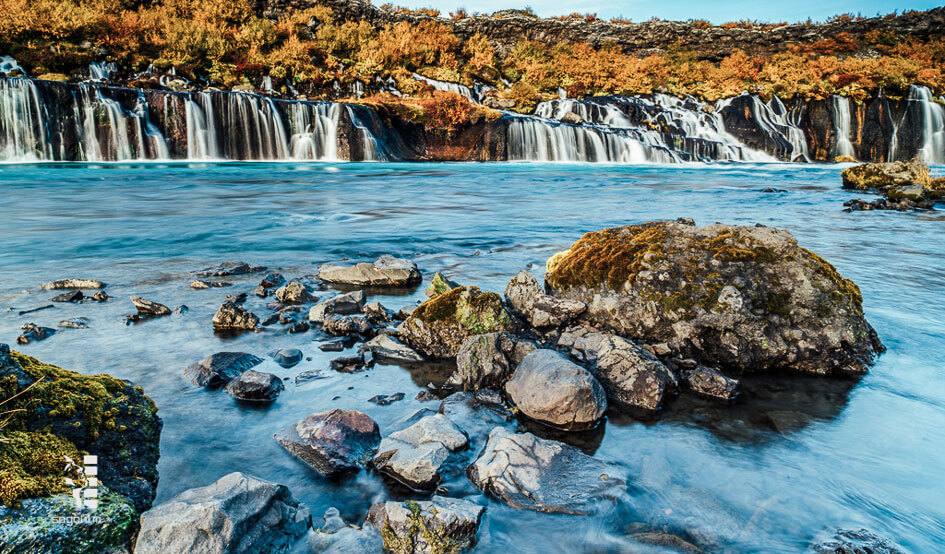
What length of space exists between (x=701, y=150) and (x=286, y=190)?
2319 centimetres

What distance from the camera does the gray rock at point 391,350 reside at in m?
3.59

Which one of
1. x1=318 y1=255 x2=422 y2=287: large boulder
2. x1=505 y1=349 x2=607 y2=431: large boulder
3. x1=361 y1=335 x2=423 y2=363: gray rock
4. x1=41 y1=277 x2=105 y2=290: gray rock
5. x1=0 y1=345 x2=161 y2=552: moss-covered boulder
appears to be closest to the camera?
x1=0 y1=345 x2=161 y2=552: moss-covered boulder

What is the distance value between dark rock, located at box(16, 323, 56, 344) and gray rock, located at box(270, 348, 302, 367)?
5.75 ft

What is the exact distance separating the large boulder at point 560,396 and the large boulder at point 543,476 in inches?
11.5

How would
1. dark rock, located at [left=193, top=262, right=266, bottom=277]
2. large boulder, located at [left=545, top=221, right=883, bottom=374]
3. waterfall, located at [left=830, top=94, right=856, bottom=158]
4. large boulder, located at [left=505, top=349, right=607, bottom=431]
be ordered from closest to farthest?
large boulder, located at [left=505, top=349, right=607, bottom=431]
large boulder, located at [left=545, top=221, right=883, bottom=374]
dark rock, located at [left=193, top=262, right=266, bottom=277]
waterfall, located at [left=830, top=94, right=856, bottom=158]

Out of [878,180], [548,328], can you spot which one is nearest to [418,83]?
[878,180]

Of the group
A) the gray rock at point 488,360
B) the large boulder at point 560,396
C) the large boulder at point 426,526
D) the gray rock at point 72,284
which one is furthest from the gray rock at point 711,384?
the gray rock at point 72,284

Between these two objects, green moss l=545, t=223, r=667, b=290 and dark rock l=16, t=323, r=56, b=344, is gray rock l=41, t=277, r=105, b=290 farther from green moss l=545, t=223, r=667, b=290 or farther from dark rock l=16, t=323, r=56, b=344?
green moss l=545, t=223, r=667, b=290

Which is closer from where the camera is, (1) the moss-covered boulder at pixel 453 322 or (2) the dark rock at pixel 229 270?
(1) the moss-covered boulder at pixel 453 322

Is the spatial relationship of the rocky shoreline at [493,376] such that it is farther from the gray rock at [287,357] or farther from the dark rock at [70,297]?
the dark rock at [70,297]

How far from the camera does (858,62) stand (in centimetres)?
3372

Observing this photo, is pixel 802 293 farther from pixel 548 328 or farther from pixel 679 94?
pixel 679 94

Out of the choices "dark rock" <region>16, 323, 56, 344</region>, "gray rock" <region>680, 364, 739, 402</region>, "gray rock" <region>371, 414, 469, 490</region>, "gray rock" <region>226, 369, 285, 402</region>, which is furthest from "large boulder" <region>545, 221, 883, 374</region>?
"dark rock" <region>16, 323, 56, 344</region>

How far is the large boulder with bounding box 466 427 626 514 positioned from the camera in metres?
2.18
